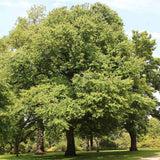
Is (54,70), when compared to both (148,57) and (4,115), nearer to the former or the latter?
(4,115)

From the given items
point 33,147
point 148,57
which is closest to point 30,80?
point 148,57

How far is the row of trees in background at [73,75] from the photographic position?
57.4ft

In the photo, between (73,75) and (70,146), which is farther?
(70,146)

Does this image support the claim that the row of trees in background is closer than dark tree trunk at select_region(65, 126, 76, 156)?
Yes

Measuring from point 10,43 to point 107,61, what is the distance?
20.1 metres

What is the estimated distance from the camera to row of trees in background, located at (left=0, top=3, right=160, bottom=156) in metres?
17.5

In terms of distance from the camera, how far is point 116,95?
17.8 m

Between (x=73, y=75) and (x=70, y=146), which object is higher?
(x=73, y=75)

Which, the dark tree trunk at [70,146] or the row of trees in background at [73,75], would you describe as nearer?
the row of trees in background at [73,75]

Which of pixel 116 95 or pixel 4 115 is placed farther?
pixel 116 95

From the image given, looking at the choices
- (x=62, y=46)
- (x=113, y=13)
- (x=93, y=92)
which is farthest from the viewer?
(x=113, y=13)

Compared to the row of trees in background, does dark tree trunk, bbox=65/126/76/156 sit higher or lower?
lower

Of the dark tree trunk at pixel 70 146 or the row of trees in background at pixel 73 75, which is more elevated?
the row of trees in background at pixel 73 75

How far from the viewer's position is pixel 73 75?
22.4 metres
